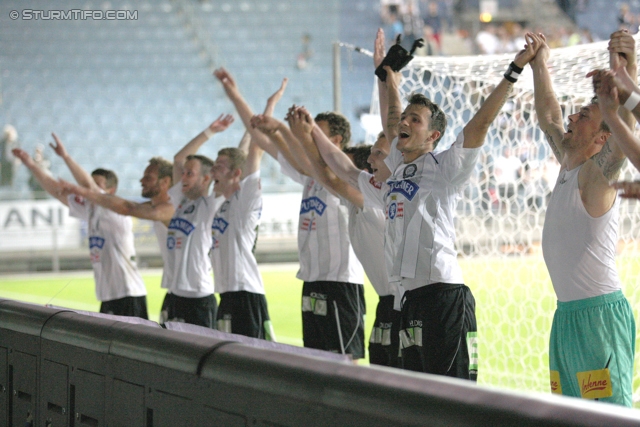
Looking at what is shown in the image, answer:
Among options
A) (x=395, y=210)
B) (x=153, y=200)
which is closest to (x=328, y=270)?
(x=395, y=210)

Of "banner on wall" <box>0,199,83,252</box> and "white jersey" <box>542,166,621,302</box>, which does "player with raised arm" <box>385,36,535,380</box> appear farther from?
"banner on wall" <box>0,199,83,252</box>

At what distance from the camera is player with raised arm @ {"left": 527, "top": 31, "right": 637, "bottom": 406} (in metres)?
3.55

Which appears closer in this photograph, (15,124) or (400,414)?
(400,414)

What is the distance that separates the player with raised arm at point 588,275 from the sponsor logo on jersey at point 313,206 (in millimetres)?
2108

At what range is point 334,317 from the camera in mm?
5434

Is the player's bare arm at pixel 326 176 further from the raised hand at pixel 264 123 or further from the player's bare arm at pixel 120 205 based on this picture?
the player's bare arm at pixel 120 205

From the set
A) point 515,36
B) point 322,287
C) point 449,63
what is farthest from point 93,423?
point 515,36

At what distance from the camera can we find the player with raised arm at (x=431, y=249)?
12.6 ft

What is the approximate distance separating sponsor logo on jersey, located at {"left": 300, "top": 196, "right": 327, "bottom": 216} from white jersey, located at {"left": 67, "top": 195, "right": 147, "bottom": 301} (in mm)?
2014

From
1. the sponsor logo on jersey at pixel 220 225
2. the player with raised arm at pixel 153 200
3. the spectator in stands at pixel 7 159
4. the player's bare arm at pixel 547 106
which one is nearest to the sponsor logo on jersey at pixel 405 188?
the player's bare arm at pixel 547 106

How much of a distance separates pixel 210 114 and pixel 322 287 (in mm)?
15898

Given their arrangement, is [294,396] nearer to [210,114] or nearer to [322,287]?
[322,287]

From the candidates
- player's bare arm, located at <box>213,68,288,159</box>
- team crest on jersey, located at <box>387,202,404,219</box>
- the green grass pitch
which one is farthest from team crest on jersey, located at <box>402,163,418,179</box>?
player's bare arm, located at <box>213,68,288,159</box>

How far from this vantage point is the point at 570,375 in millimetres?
3645
